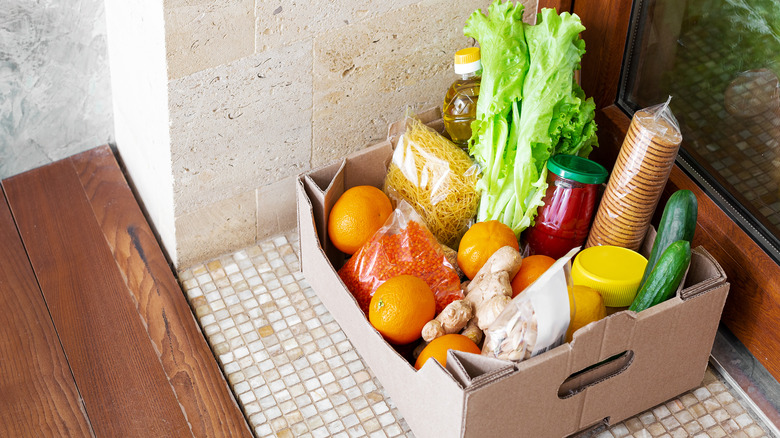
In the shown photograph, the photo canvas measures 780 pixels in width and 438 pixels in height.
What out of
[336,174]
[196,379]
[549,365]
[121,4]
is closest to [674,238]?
[549,365]

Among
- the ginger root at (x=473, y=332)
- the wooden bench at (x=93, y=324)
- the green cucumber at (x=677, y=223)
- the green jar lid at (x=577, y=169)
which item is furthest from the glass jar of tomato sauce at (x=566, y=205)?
the wooden bench at (x=93, y=324)

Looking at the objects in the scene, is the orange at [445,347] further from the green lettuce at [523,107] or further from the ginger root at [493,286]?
the green lettuce at [523,107]

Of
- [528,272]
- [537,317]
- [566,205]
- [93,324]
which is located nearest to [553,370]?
[537,317]

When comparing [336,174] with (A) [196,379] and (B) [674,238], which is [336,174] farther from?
(B) [674,238]

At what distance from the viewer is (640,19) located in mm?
1207

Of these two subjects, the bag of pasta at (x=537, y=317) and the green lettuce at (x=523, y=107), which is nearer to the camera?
the bag of pasta at (x=537, y=317)

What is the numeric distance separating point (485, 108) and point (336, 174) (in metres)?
0.22

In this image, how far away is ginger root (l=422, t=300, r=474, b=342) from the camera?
102 cm

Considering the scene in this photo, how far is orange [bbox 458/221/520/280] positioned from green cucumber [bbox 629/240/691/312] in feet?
0.62

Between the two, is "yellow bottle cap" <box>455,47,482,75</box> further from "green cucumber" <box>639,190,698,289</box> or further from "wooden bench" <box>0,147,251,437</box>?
"wooden bench" <box>0,147,251,437</box>

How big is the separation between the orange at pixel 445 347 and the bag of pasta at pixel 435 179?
0.24 metres

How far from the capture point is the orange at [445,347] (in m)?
0.98

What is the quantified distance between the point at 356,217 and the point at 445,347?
0.24m

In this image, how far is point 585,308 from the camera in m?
Answer: 1.01
